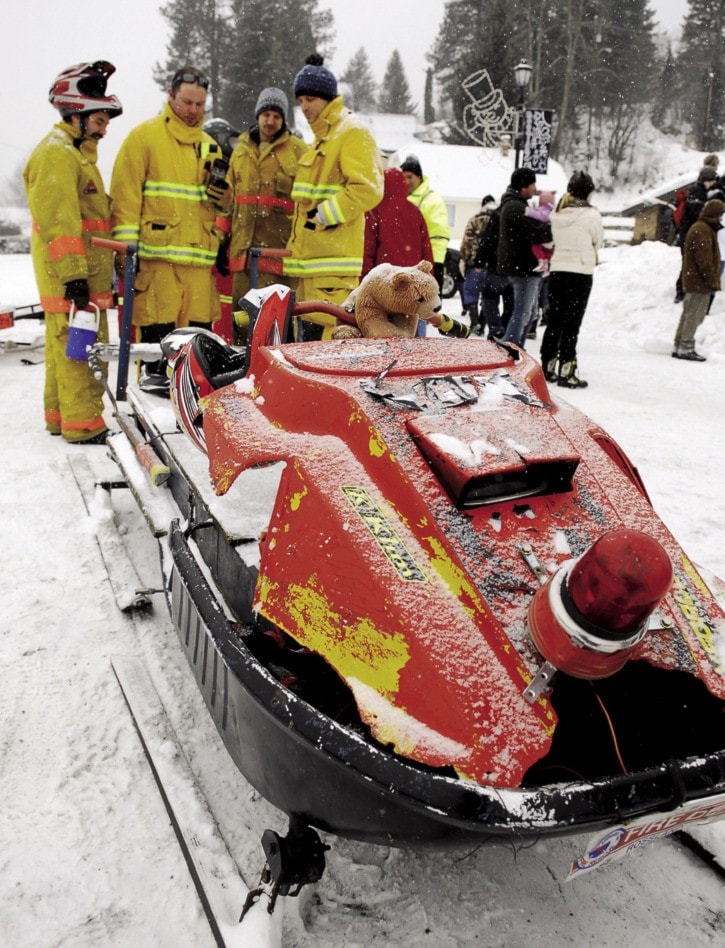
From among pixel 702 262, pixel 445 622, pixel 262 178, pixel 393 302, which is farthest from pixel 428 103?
pixel 445 622

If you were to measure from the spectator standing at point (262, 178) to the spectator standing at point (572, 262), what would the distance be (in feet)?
8.08

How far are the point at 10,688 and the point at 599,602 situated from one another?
197 centimetres

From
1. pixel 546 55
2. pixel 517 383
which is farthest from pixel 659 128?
pixel 517 383

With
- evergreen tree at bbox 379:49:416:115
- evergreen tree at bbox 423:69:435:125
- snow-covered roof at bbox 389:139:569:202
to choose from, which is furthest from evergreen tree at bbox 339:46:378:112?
snow-covered roof at bbox 389:139:569:202

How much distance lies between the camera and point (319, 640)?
159 cm

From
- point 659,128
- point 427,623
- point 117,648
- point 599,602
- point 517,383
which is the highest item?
A: point 659,128

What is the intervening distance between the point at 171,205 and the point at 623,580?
4465 mm

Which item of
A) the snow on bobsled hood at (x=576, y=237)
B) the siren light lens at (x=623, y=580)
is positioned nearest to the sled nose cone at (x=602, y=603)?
the siren light lens at (x=623, y=580)

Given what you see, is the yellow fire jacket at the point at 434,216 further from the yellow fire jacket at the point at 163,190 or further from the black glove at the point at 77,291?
the black glove at the point at 77,291

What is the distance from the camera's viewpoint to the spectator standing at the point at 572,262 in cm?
636

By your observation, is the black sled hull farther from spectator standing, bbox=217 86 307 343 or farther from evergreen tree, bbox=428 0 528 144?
evergreen tree, bbox=428 0 528 144

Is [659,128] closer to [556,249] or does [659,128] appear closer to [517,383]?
[556,249]

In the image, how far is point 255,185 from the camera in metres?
5.30

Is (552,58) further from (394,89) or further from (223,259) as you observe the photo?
(223,259)
